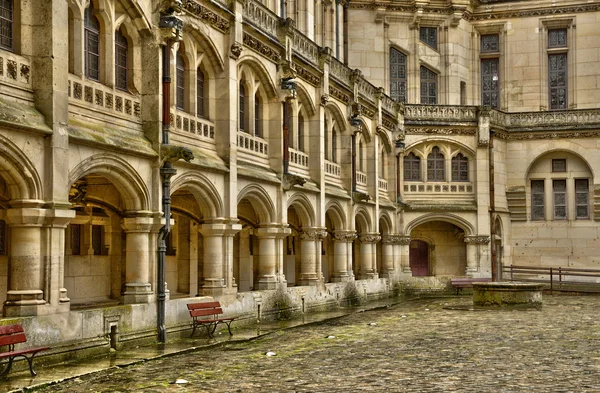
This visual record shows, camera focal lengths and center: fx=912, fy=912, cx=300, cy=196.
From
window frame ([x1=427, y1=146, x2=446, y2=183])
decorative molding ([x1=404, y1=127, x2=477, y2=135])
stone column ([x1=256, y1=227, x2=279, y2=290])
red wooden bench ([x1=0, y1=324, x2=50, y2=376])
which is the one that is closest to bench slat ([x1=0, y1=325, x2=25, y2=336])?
red wooden bench ([x1=0, y1=324, x2=50, y2=376])

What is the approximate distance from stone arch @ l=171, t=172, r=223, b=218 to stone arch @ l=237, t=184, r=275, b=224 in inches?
72.5

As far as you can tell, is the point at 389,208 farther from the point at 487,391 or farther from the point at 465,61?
the point at 487,391

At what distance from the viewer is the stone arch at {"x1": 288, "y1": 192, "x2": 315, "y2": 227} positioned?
27.4m

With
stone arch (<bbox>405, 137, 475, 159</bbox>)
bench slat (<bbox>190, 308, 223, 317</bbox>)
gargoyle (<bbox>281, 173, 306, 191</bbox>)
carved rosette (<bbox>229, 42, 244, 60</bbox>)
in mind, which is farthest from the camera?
stone arch (<bbox>405, 137, 475, 159</bbox>)

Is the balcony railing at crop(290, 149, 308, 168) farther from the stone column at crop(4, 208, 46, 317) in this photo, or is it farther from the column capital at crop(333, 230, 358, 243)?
the stone column at crop(4, 208, 46, 317)

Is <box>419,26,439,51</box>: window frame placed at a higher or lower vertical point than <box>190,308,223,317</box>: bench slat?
higher

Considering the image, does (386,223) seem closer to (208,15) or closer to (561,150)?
(561,150)

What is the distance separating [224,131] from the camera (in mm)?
22469

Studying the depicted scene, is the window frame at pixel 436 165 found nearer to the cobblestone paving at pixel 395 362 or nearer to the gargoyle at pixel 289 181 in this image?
the gargoyle at pixel 289 181

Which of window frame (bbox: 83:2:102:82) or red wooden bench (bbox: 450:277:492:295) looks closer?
window frame (bbox: 83:2:102:82)

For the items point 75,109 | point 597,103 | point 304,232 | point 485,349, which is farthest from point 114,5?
point 597,103

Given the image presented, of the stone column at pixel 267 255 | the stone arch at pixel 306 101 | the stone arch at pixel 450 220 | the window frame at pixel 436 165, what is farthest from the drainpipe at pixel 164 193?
the window frame at pixel 436 165

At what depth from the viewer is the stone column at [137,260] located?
60.1 feet

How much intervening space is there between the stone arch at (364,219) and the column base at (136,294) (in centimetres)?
1608
